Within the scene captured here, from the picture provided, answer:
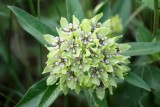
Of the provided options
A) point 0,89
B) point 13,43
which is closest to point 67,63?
point 0,89

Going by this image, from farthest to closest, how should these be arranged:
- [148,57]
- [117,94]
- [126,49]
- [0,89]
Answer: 1. [0,89]
2. [117,94]
3. [148,57]
4. [126,49]

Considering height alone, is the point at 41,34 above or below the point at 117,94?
above

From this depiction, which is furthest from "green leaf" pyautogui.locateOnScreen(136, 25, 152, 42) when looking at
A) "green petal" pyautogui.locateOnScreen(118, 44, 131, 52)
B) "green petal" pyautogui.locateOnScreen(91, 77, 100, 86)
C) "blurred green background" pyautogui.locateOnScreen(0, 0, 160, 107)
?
"green petal" pyautogui.locateOnScreen(91, 77, 100, 86)

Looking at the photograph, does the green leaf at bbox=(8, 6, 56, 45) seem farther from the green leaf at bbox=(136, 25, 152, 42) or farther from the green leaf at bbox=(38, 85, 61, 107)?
the green leaf at bbox=(136, 25, 152, 42)

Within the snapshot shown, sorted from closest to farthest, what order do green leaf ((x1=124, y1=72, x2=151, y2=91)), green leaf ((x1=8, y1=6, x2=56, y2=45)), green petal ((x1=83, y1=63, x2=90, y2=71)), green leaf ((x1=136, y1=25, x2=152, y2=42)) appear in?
green petal ((x1=83, y1=63, x2=90, y2=71))
green leaf ((x1=124, y1=72, x2=151, y2=91))
green leaf ((x1=8, y1=6, x2=56, y2=45))
green leaf ((x1=136, y1=25, x2=152, y2=42))

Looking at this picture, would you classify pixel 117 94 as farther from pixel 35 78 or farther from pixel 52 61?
pixel 52 61

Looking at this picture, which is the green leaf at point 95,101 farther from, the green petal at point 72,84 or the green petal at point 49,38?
the green petal at point 49,38
